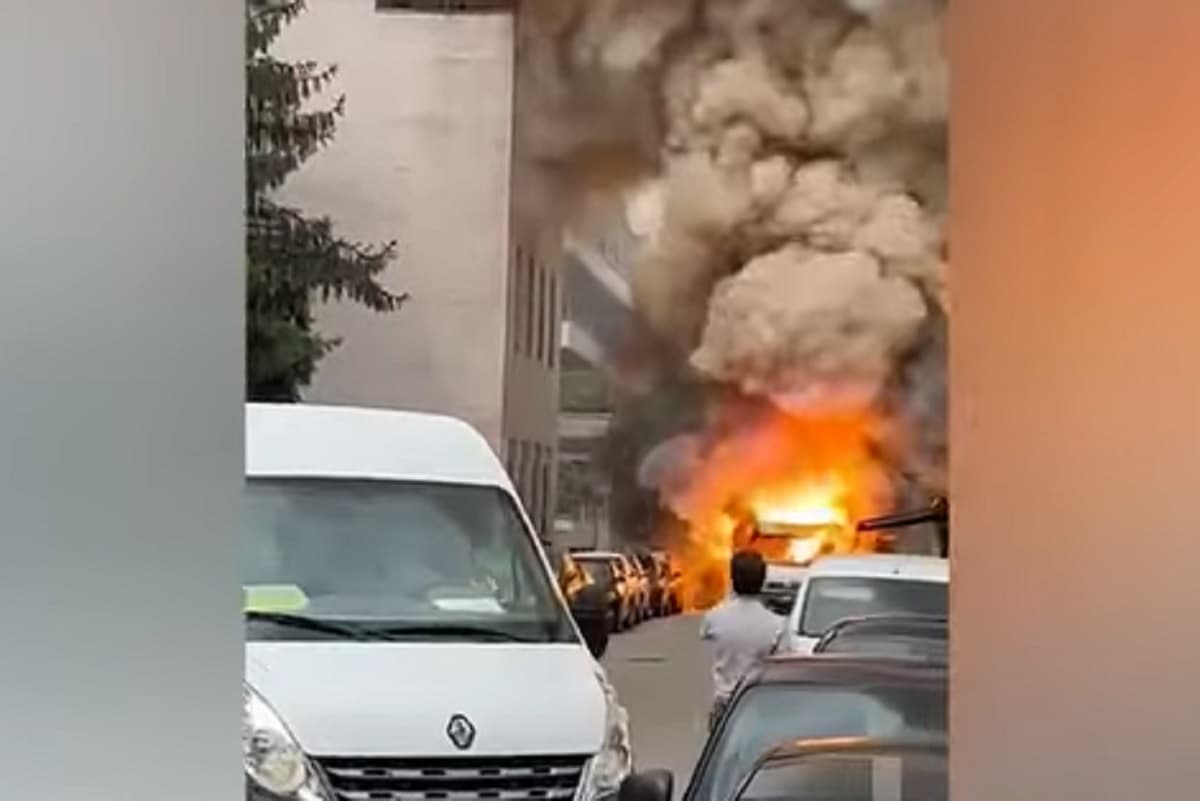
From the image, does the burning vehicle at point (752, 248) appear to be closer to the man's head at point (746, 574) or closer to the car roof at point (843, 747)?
the man's head at point (746, 574)

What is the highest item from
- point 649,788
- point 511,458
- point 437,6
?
point 437,6

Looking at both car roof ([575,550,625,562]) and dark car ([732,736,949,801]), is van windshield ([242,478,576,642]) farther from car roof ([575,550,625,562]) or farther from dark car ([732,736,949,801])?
dark car ([732,736,949,801])

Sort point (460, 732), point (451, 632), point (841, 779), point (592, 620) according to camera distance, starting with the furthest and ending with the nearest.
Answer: point (592, 620) < point (451, 632) < point (460, 732) < point (841, 779)

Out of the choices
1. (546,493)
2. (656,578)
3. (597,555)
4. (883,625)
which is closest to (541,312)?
(546,493)

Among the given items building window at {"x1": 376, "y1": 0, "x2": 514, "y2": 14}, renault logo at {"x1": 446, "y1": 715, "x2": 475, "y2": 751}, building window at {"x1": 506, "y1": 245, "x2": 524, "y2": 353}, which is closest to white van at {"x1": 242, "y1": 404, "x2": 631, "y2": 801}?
renault logo at {"x1": 446, "y1": 715, "x2": 475, "y2": 751}
